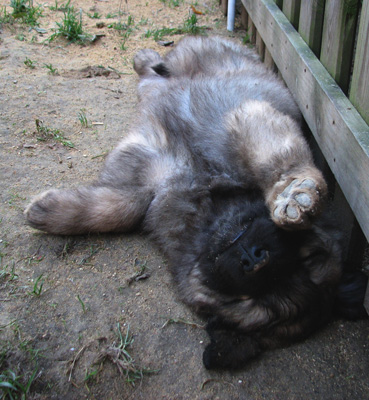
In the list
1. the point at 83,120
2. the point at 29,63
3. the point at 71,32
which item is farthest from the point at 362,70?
the point at 71,32

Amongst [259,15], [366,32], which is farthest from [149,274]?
[259,15]

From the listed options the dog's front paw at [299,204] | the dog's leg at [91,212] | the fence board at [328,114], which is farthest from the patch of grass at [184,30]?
the dog's front paw at [299,204]

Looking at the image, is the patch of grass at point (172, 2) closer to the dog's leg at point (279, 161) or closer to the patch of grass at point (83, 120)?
the patch of grass at point (83, 120)

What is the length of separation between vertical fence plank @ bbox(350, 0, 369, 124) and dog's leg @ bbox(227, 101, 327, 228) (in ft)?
1.29

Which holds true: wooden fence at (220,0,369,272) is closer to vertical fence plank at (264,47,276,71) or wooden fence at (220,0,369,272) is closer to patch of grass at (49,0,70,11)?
vertical fence plank at (264,47,276,71)

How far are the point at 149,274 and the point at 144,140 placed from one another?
98 cm

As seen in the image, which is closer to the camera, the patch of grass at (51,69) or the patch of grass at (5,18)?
the patch of grass at (51,69)

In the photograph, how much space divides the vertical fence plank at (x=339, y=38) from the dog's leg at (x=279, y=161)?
40cm

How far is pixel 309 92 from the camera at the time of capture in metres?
3.03

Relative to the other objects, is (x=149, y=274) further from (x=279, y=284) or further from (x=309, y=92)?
(x=309, y=92)

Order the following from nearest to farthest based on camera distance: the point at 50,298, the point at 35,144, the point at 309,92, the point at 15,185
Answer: the point at 50,298 → the point at 309,92 → the point at 15,185 → the point at 35,144

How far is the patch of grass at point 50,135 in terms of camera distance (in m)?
3.72

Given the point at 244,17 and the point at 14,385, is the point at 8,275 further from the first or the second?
the point at 244,17

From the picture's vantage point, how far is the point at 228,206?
2.59 m
